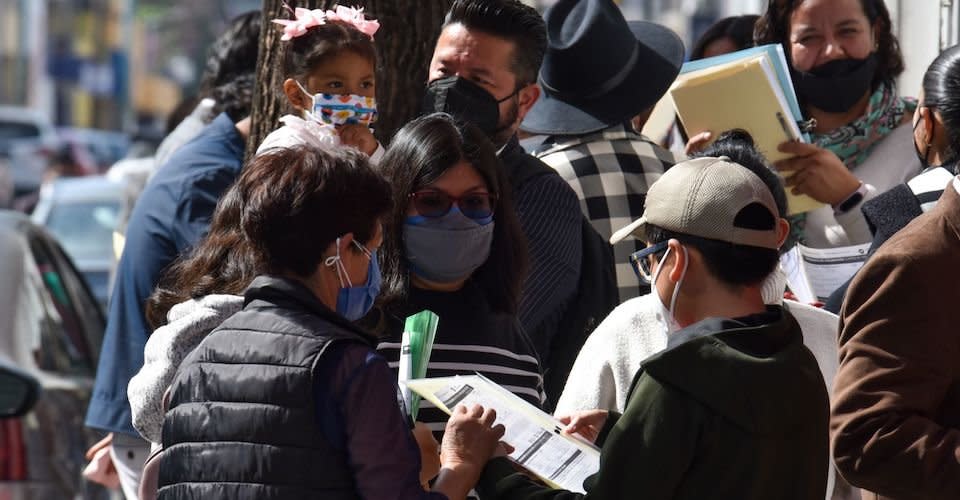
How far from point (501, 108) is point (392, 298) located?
1048 mm

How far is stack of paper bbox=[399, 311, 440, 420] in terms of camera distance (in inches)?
143

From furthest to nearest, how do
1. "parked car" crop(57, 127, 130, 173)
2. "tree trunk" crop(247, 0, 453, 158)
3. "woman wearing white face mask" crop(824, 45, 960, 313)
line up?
"parked car" crop(57, 127, 130, 173) → "tree trunk" crop(247, 0, 453, 158) → "woman wearing white face mask" crop(824, 45, 960, 313)

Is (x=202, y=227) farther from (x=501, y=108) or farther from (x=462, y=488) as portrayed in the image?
(x=462, y=488)

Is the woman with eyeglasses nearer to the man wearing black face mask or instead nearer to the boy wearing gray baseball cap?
the man wearing black face mask

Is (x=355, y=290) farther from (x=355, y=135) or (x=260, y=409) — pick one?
(x=355, y=135)

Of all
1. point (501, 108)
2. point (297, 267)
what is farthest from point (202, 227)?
point (297, 267)

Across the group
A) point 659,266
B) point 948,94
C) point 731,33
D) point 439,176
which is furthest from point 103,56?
point 659,266

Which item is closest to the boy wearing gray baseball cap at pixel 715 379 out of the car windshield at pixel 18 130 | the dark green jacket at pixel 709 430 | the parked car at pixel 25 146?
the dark green jacket at pixel 709 430

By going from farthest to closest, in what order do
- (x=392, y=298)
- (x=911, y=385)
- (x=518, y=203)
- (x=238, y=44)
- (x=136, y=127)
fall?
1. (x=136, y=127)
2. (x=238, y=44)
3. (x=518, y=203)
4. (x=392, y=298)
5. (x=911, y=385)

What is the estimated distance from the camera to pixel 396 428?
124 inches

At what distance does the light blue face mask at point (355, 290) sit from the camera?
3324 mm

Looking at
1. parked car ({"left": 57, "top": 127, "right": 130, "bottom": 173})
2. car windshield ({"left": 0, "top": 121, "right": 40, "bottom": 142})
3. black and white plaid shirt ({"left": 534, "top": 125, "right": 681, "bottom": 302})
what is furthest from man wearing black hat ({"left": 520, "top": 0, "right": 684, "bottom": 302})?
car windshield ({"left": 0, "top": 121, "right": 40, "bottom": 142})

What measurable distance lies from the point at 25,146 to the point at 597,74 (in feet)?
96.3

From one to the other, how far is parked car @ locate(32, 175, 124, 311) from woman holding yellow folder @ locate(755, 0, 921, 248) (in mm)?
10777
